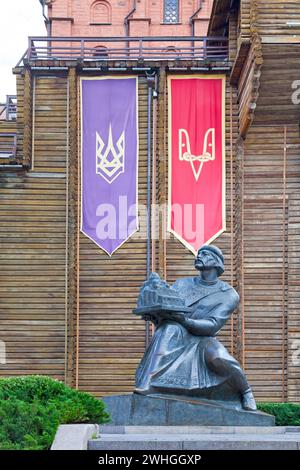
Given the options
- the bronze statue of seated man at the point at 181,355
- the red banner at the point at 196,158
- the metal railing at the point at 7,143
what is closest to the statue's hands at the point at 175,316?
the bronze statue of seated man at the point at 181,355

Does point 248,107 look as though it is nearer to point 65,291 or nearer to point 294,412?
point 65,291

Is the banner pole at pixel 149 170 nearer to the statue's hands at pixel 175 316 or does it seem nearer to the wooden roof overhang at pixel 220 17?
the wooden roof overhang at pixel 220 17

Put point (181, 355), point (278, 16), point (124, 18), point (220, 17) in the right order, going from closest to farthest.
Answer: point (181, 355) < point (278, 16) < point (220, 17) < point (124, 18)

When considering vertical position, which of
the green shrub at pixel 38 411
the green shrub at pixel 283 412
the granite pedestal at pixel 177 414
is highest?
the green shrub at pixel 38 411

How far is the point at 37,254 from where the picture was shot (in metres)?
25.7

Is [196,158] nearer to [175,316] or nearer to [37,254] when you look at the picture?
[37,254]

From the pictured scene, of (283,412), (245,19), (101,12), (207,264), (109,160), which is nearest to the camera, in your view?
(207,264)

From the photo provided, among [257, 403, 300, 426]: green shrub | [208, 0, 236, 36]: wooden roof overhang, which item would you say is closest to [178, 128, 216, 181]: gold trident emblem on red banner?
[208, 0, 236, 36]: wooden roof overhang

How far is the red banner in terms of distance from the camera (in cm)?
2569

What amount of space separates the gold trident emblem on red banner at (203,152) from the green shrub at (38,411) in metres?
13.6

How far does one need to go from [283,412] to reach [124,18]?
1104 inches

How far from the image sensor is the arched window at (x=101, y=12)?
150 feet

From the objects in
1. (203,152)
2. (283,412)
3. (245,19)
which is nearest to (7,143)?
(203,152)
